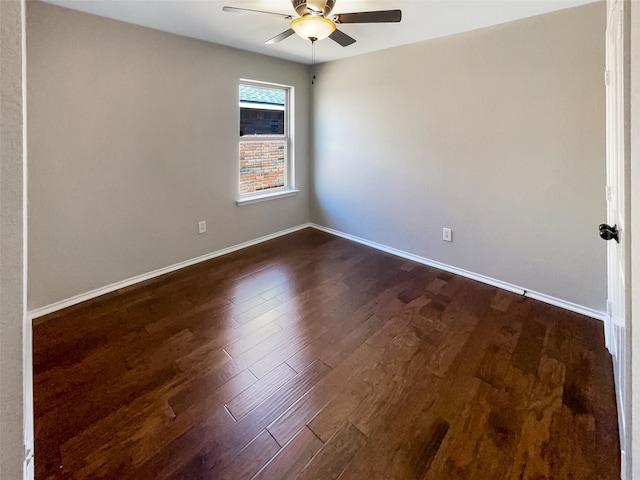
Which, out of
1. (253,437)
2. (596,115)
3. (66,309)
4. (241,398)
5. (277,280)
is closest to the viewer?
(253,437)

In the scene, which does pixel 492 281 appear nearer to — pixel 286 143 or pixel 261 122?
pixel 286 143

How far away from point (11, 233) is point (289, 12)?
8.30 feet

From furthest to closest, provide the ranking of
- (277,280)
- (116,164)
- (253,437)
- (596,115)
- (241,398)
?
(277,280), (116,164), (596,115), (241,398), (253,437)

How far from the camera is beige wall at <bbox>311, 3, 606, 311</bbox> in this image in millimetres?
2355

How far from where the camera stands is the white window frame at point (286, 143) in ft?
12.5

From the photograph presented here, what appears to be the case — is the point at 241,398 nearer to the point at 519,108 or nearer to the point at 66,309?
the point at 66,309

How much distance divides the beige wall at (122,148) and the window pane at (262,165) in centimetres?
23

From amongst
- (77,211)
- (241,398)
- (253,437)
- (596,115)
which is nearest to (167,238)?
(77,211)

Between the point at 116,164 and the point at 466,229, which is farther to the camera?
the point at 466,229

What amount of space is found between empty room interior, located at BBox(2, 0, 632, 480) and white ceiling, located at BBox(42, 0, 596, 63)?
0.03 meters

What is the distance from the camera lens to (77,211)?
2596 mm

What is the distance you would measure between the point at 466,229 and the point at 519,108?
1.15m

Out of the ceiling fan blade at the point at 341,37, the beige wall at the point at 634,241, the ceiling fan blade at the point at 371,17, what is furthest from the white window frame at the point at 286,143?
the beige wall at the point at 634,241

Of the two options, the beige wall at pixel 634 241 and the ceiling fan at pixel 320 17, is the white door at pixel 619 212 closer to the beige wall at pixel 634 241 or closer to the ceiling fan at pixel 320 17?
the beige wall at pixel 634 241
